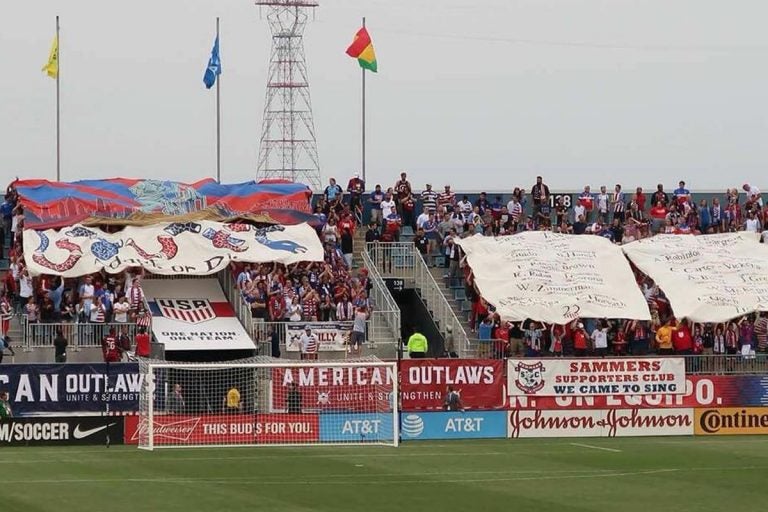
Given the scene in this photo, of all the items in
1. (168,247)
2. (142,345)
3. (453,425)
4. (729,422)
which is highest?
(168,247)

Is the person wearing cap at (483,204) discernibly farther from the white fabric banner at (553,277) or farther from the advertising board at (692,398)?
the advertising board at (692,398)

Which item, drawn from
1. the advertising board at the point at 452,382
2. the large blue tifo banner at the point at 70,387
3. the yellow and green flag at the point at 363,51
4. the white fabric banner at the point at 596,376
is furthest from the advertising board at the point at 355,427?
the yellow and green flag at the point at 363,51

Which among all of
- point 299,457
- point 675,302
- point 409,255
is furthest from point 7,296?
point 675,302

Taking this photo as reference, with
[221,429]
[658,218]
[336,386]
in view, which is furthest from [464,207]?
[221,429]

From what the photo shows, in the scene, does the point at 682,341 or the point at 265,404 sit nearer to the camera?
the point at 265,404

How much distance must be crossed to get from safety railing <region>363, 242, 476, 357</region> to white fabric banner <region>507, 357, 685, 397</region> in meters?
7.54

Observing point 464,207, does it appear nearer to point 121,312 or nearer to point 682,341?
point 682,341

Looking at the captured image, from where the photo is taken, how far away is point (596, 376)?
41.8 metres

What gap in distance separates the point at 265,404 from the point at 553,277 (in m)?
14.2

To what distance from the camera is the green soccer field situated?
24.4 metres

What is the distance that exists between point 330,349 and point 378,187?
8729 mm

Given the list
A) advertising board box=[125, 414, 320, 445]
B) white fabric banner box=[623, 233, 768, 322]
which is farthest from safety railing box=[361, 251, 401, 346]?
advertising board box=[125, 414, 320, 445]

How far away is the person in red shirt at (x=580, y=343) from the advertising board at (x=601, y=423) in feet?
16.7

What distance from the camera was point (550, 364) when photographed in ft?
136
